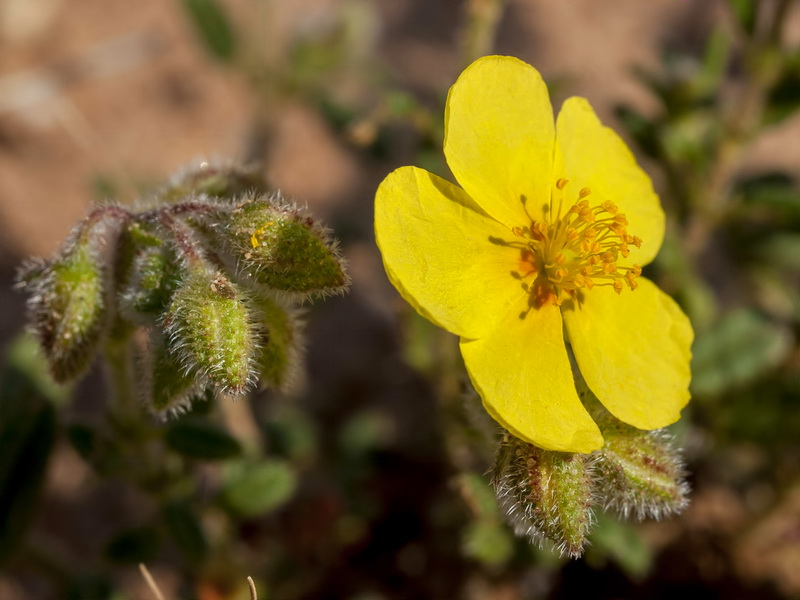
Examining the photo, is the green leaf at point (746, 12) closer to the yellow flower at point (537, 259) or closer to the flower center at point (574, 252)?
the yellow flower at point (537, 259)

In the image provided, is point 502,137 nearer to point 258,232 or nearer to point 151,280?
point 258,232

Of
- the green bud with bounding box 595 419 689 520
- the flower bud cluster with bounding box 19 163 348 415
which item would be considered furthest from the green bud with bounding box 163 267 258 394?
the green bud with bounding box 595 419 689 520

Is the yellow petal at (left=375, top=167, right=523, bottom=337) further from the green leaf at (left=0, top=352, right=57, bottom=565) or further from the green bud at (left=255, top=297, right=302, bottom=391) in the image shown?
the green leaf at (left=0, top=352, right=57, bottom=565)

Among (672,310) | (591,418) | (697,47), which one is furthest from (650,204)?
(697,47)

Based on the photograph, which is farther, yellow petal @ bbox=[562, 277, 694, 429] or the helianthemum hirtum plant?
yellow petal @ bbox=[562, 277, 694, 429]

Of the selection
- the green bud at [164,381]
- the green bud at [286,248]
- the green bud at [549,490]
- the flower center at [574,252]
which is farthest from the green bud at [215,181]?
the green bud at [549,490]

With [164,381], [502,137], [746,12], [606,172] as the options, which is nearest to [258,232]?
[164,381]

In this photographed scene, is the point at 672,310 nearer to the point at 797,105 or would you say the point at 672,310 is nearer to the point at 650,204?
the point at 650,204
